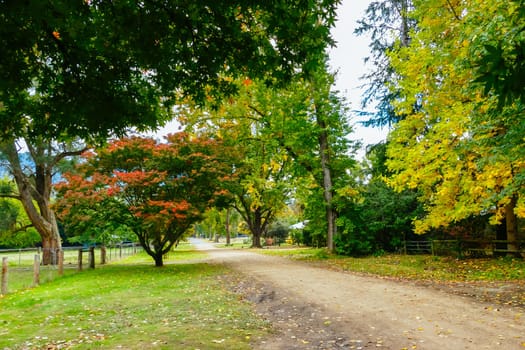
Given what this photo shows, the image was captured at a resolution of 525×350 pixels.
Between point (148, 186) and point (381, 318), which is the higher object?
point (148, 186)

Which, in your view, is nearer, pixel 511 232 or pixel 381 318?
pixel 381 318

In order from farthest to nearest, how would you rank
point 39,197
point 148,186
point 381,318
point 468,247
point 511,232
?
point 39,197 → point 468,247 → point 148,186 → point 511,232 → point 381,318

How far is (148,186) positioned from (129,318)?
350 inches

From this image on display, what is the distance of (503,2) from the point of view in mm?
7723

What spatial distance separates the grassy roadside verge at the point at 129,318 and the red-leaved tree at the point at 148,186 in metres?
4.18

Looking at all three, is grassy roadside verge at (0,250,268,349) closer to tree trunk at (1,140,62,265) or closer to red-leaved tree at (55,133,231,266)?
red-leaved tree at (55,133,231,266)

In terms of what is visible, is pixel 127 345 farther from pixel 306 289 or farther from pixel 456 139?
pixel 456 139

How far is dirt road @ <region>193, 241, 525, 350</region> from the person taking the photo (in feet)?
16.0

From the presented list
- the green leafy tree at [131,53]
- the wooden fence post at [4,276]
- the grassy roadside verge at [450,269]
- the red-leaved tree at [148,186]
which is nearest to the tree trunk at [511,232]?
the grassy roadside verge at [450,269]

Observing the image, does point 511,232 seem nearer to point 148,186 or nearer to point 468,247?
point 468,247

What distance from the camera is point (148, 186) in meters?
15.0

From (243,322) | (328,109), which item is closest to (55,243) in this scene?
(328,109)

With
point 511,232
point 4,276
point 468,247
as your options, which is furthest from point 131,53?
point 468,247

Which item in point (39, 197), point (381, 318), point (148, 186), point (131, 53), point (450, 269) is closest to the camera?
point (131, 53)
